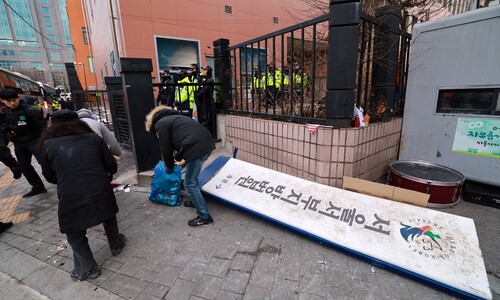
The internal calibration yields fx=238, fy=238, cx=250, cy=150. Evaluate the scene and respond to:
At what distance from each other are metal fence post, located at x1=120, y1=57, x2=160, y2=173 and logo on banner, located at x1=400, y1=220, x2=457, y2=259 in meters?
3.97

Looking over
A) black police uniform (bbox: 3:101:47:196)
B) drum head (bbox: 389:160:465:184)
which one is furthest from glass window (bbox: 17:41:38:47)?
drum head (bbox: 389:160:465:184)

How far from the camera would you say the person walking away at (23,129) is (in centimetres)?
400

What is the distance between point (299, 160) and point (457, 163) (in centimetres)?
234

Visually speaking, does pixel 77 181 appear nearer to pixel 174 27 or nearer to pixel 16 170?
pixel 16 170

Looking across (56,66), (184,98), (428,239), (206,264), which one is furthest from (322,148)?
(56,66)

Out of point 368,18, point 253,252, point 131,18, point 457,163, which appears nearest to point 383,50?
point 368,18

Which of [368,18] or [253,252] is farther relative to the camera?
[368,18]

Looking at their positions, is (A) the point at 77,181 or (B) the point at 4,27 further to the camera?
(B) the point at 4,27

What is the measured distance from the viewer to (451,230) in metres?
2.20

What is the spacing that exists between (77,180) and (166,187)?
55.1 inches

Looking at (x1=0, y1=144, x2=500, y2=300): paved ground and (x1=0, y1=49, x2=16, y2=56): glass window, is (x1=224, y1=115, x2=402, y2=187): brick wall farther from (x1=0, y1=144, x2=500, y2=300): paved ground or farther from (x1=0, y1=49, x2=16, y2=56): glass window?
(x1=0, y1=49, x2=16, y2=56): glass window

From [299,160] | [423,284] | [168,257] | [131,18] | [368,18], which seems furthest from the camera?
[131,18]

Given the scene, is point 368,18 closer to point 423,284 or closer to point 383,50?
point 383,50

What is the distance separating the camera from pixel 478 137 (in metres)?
3.25
